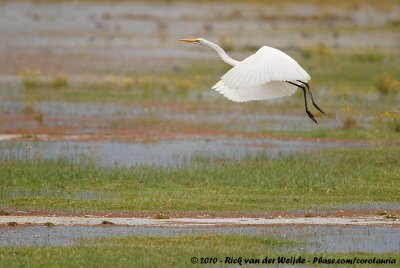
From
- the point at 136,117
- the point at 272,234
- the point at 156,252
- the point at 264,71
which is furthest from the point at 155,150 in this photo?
the point at 156,252

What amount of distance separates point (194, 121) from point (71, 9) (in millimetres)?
54924

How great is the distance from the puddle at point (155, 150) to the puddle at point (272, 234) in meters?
5.84

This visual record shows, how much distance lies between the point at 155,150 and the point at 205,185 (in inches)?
219

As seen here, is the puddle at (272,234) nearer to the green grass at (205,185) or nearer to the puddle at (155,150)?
the green grass at (205,185)

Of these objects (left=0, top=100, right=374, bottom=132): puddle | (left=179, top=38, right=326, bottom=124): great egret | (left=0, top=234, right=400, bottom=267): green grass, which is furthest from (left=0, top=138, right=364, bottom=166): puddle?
(left=0, top=234, right=400, bottom=267): green grass

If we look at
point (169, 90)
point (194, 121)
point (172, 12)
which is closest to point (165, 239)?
point (194, 121)

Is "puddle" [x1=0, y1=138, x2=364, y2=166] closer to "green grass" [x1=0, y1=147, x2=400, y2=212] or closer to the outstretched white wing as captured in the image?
"green grass" [x1=0, y1=147, x2=400, y2=212]

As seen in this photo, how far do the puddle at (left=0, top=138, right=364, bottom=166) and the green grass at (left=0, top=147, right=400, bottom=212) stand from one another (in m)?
1.35

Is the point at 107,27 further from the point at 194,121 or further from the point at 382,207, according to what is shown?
the point at 382,207

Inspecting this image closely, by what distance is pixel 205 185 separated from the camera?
54.9ft

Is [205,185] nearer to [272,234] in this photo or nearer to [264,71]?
[264,71]

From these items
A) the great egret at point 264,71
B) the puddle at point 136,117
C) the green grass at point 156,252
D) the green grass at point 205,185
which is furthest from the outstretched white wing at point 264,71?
the puddle at point 136,117

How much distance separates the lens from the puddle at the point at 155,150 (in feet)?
66.4

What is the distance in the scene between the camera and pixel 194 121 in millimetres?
26891
